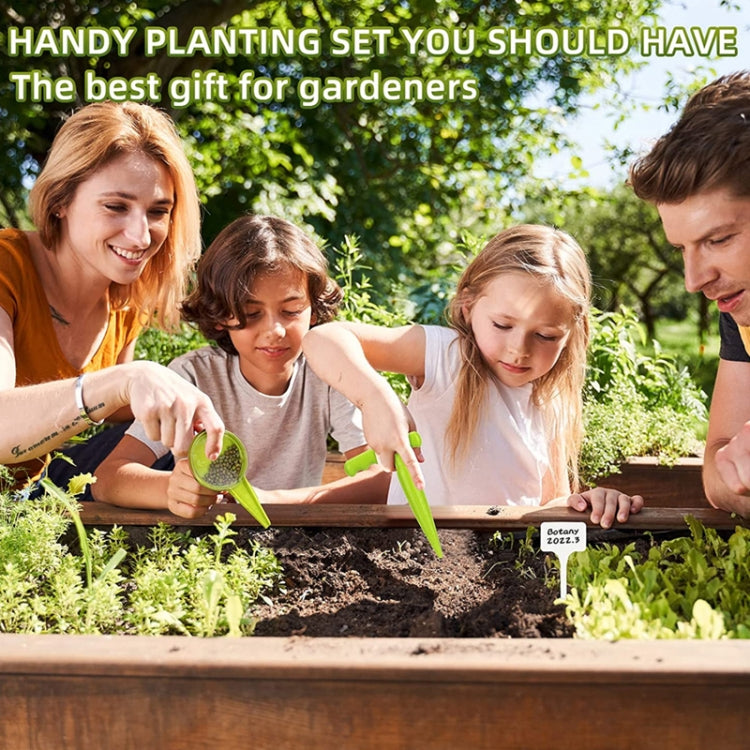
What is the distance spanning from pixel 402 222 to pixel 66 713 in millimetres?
6874

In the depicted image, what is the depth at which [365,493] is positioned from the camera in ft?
7.34

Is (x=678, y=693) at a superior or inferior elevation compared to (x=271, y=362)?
inferior

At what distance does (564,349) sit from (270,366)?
0.79 meters

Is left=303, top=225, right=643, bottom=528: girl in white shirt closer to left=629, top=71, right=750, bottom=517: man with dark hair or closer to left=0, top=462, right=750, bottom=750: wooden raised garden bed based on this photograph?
left=629, top=71, right=750, bottom=517: man with dark hair

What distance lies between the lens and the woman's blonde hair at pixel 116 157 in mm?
2199

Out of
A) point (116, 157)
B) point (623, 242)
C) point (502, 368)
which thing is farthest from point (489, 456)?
point (623, 242)

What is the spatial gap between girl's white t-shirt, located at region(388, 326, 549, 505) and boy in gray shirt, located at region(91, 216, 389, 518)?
181 mm

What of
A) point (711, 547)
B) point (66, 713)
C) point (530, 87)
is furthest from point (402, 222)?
point (66, 713)

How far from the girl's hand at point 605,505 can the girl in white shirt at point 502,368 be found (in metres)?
0.10

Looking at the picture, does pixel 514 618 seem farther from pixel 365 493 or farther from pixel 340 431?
pixel 340 431

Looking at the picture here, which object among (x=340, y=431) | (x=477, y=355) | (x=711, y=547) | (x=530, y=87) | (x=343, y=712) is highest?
(x=530, y=87)

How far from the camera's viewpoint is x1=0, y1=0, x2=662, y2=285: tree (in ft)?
19.9

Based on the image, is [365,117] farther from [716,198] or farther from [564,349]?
[716,198]

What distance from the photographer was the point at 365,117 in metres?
7.35
